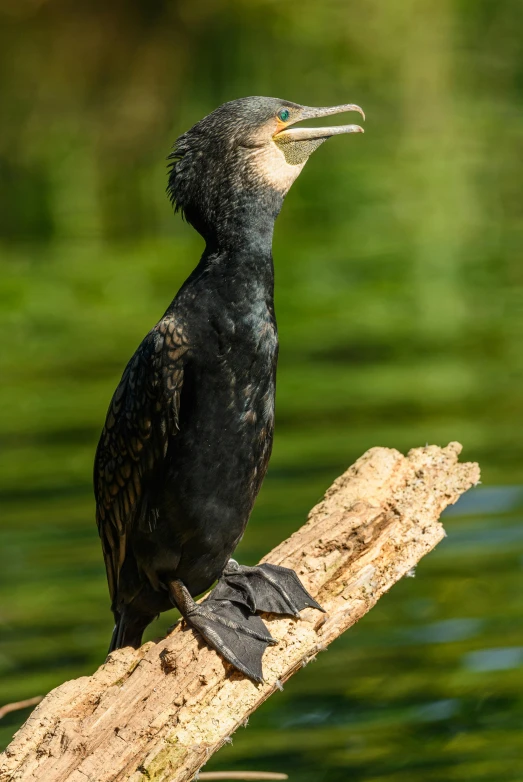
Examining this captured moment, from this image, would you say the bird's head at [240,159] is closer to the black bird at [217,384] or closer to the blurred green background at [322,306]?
the black bird at [217,384]

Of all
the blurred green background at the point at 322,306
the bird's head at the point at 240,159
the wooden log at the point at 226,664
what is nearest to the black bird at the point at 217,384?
the bird's head at the point at 240,159

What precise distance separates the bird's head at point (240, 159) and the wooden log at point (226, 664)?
105 cm

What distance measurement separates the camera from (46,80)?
19281mm

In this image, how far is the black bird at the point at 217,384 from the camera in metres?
4.64

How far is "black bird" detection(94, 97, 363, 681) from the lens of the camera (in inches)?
183

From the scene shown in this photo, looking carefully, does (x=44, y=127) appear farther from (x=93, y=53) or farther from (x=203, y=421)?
(x=203, y=421)

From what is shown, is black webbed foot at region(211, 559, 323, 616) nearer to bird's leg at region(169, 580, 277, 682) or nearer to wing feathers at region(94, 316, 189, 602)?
bird's leg at region(169, 580, 277, 682)

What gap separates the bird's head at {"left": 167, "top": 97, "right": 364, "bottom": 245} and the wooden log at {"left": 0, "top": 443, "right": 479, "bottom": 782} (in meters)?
1.05

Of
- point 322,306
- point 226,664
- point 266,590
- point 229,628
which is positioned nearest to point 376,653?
point 266,590

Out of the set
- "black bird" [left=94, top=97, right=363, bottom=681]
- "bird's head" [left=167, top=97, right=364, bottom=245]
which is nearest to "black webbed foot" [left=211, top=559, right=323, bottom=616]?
"black bird" [left=94, top=97, right=363, bottom=681]

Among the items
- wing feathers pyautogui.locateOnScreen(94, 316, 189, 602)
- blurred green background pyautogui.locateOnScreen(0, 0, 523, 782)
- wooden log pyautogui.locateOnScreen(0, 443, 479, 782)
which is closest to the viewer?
wooden log pyautogui.locateOnScreen(0, 443, 479, 782)

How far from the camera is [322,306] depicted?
1337cm

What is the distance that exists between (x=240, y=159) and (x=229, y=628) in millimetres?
1534

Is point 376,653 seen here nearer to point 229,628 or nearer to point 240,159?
point 229,628
